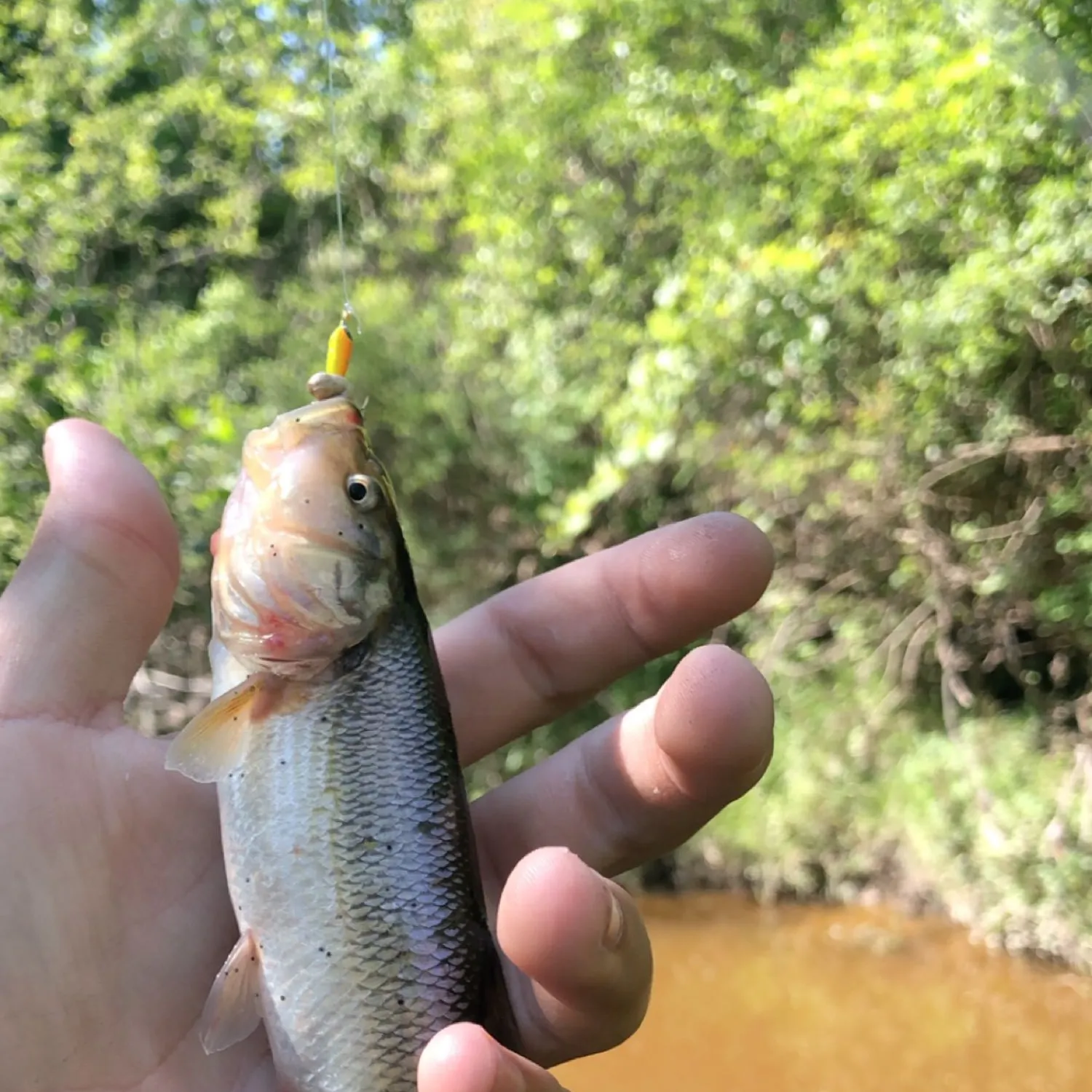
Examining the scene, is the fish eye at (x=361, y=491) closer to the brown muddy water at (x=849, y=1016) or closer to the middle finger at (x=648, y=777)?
the middle finger at (x=648, y=777)

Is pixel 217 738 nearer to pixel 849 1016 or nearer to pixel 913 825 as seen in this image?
pixel 849 1016

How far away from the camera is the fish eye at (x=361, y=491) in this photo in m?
1.48

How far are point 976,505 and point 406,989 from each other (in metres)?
5.41

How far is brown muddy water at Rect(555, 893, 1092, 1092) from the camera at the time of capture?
4582 millimetres

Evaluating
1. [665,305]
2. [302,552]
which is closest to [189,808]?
[302,552]

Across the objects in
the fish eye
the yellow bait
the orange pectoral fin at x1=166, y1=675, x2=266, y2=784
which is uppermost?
the yellow bait

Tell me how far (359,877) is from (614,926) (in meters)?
0.35

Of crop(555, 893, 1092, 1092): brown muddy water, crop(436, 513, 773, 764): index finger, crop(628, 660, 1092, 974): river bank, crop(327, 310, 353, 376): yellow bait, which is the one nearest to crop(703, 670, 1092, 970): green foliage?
crop(628, 660, 1092, 974): river bank

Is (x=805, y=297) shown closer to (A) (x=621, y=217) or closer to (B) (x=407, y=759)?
(A) (x=621, y=217)

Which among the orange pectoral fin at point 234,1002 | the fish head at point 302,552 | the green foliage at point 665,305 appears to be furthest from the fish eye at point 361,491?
the green foliage at point 665,305

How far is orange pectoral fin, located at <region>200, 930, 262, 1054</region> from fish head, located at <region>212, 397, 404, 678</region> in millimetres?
393

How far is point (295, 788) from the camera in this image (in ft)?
4.41

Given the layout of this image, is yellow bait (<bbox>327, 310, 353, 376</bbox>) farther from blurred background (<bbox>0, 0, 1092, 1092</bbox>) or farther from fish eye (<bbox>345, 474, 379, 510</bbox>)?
blurred background (<bbox>0, 0, 1092, 1092</bbox>)

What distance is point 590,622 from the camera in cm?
177
